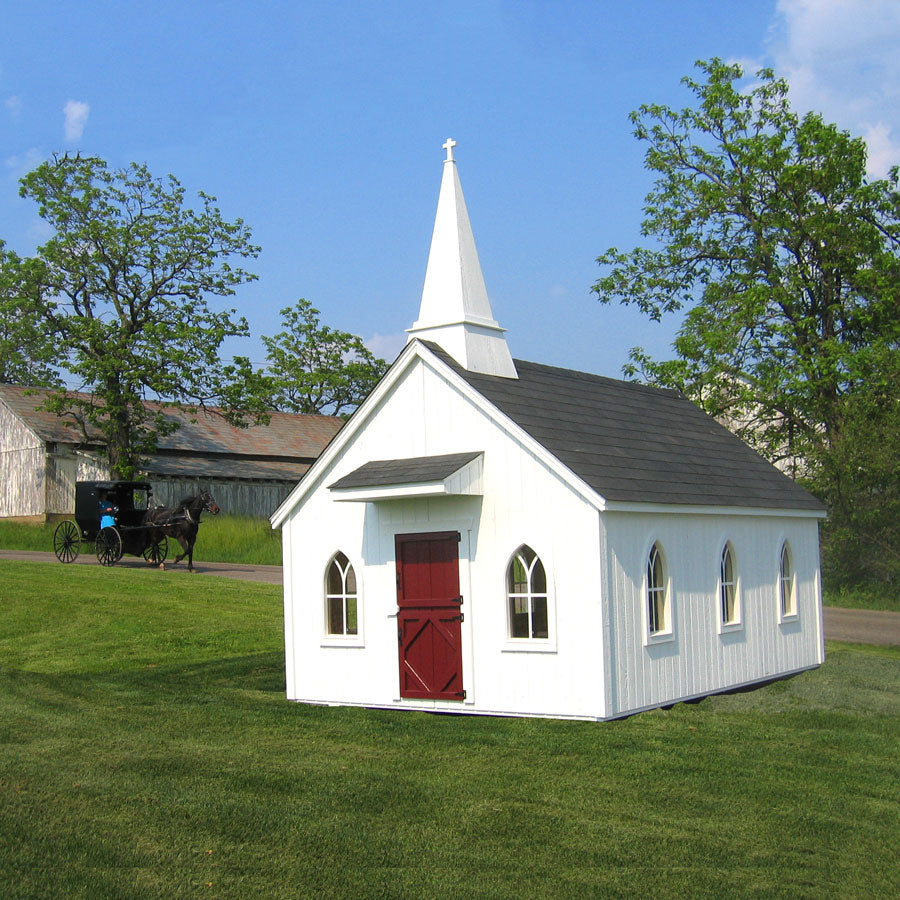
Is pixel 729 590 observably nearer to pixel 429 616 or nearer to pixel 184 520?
pixel 429 616

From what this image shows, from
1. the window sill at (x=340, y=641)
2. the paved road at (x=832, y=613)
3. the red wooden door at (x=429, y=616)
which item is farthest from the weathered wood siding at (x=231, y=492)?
the red wooden door at (x=429, y=616)

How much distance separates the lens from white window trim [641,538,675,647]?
1437cm

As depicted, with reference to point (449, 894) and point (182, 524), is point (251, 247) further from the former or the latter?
point (449, 894)

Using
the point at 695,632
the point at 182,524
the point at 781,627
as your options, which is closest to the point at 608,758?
the point at 695,632

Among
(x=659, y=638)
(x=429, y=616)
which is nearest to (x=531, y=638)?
(x=429, y=616)

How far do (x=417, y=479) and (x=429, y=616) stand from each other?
6.33 feet

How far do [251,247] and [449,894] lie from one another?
4055 cm

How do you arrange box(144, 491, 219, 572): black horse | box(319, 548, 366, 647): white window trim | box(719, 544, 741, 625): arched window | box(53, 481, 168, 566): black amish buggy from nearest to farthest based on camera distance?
1. box(319, 548, 366, 647): white window trim
2. box(719, 544, 741, 625): arched window
3. box(144, 491, 219, 572): black horse
4. box(53, 481, 168, 566): black amish buggy

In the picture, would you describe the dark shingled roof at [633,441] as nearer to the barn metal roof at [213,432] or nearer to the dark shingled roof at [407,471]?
the dark shingled roof at [407,471]

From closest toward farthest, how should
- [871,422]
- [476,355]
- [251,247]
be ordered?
1. [476,355]
2. [871,422]
3. [251,247]

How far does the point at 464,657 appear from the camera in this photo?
14.7 metres

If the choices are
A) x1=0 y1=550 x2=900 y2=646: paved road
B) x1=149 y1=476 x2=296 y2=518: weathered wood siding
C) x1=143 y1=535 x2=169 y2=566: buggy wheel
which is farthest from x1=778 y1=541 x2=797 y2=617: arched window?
x1=149 y1=476 x2=296 y2=518: weathered wood siding

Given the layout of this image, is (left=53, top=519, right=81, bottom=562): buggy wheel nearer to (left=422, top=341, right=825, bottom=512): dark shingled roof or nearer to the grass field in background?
the grass field in background

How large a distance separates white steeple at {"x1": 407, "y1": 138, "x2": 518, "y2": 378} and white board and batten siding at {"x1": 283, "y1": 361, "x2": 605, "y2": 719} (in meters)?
0.77
